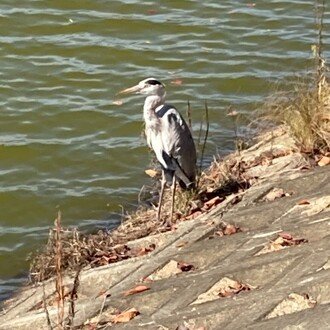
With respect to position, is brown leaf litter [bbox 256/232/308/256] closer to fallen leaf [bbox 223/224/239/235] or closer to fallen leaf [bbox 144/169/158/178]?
fallen leaf [bbox 223/224/239/235]

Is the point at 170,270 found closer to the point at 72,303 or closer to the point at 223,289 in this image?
the point at 223,289

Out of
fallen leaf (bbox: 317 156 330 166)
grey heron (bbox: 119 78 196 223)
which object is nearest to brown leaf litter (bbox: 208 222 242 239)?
fallen leaf (bbox: 317 156 330 166)

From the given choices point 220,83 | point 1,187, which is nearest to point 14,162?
point 1,187

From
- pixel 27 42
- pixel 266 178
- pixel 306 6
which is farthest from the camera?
pixel 306 6

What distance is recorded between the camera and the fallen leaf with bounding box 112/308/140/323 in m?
5.38

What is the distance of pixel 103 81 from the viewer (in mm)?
11430

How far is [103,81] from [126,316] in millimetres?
6303

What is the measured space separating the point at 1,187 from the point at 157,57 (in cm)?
347

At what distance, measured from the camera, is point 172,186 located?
26.0 feet

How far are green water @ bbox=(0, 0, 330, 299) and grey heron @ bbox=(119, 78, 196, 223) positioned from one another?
0.99 meters

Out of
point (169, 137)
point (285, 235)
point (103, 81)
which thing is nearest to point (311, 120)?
point (169, 137)

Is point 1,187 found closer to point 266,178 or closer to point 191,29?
point 266,178

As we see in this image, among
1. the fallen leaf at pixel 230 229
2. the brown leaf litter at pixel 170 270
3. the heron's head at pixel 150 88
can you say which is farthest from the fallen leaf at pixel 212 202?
the brown leaf litter at pixel 170 270

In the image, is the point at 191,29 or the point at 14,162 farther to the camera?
the point at 191,29
